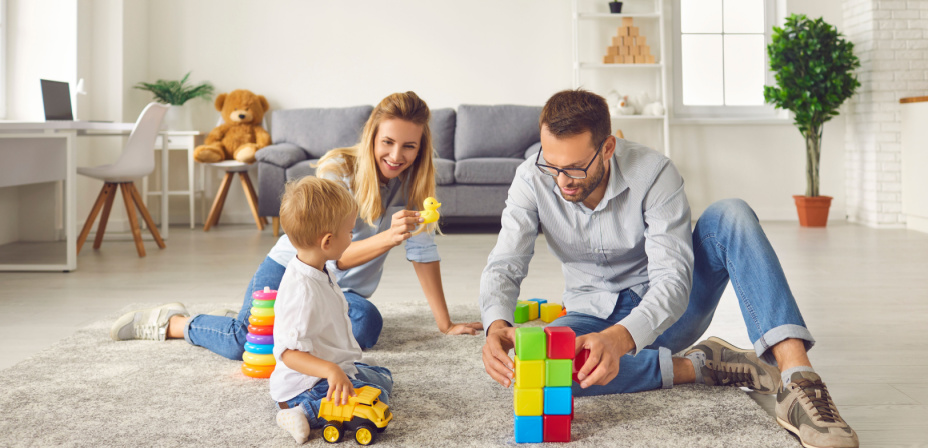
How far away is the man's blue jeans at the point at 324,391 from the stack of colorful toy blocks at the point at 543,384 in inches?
11.9

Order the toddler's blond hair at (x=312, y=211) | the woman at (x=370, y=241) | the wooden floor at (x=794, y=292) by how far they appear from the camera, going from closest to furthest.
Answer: the toddler's blond hair at (x=312, y=211)
the wooden floor at (x=794, y=292)
the woman at (x=370, y=241)

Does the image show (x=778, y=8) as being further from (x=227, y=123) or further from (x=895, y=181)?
(x=227, y=123)

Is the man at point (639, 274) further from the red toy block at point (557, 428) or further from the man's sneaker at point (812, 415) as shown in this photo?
the red toy block at point (557, 428)

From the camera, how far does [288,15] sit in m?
5.95

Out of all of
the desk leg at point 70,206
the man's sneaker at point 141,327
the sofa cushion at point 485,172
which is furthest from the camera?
the sofa cushion at point 485,172

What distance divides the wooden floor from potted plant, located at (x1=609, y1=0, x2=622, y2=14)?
78.5 inches

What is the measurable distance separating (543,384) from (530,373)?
0.15 ft

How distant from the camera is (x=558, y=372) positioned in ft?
4.58

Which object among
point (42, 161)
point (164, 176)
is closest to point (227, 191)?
point (164, 176)

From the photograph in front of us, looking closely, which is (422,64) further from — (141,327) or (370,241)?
(370,241)

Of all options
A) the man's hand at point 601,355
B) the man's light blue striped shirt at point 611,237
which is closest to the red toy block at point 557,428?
the man's hand at point 601,355

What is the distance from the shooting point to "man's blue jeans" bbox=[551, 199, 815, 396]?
1.52 meters

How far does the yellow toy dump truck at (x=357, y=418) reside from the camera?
1.49 meters

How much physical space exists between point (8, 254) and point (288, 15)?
2.71 m
